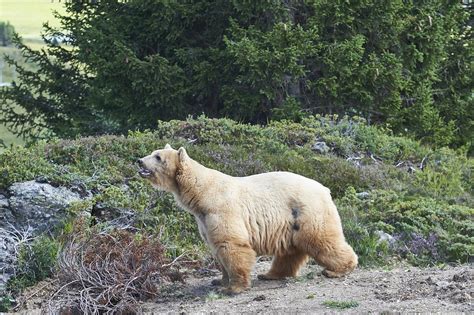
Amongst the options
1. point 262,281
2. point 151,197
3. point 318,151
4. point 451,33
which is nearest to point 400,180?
point 318,151

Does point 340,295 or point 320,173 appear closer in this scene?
point 340,295

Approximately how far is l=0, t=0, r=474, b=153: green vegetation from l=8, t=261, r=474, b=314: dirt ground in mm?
9647

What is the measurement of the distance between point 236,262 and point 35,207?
3441 millimetres

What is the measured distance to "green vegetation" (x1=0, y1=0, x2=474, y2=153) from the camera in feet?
65.4

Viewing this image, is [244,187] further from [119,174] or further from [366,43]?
[366,43]

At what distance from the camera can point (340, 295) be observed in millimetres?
9023

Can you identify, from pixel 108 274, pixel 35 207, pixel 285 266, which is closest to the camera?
pixel 108 274

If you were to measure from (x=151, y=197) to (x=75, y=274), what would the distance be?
3.03 m

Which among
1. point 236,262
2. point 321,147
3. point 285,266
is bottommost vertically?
point 285,266

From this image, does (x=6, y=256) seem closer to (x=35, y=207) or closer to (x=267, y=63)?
(x=35, y=207)

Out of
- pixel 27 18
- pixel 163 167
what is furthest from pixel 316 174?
pixel 27 18

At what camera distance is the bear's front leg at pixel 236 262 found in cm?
955

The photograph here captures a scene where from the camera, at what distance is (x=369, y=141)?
53.7 ft

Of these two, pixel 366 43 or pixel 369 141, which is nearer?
pixel 369 141
